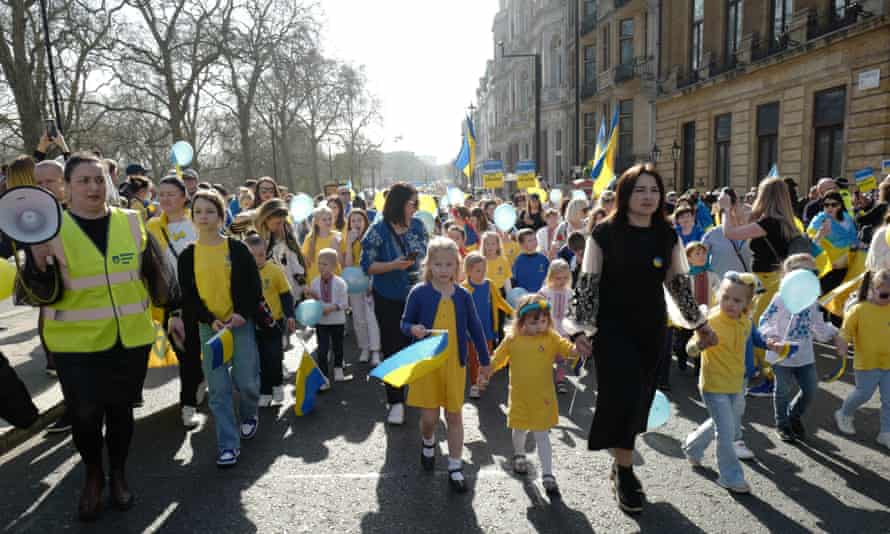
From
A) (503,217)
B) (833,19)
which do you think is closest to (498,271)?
(503,217)

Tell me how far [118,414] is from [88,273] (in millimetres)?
864

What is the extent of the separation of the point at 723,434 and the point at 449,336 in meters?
1.78

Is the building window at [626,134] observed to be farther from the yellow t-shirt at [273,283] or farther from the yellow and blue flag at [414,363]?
the yellow and blue flag at [414,363]

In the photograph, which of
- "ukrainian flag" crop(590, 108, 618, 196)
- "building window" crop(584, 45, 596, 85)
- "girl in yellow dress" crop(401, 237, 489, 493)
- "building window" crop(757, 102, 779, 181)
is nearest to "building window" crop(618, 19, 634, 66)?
"building window" crop(584, 45, 596, 85)

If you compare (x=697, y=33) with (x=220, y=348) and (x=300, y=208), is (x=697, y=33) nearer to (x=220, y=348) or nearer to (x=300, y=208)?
(x=300, y=208)

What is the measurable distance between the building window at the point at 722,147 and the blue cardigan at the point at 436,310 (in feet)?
65.4

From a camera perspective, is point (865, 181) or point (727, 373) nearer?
point (727, 373)

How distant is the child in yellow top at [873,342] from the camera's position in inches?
164

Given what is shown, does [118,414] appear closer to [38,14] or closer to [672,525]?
[672,525]

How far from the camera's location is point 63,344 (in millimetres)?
3172

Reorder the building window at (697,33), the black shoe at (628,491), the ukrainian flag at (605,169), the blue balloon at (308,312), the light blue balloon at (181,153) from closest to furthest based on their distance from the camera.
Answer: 1. the black shoe at (628,491)
2. the blue balloon at (308,312)
3. the light blue balloon at (181,153)
4. the ukrainian flag at (605,169)
5. the building window at (697,33)

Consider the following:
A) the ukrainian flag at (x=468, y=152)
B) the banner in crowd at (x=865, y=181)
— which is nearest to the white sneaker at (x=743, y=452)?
the banner in crowd at (x=865, y=181)

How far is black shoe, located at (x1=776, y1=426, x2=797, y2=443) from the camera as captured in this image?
166 inches

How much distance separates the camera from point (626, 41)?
1153 inches
